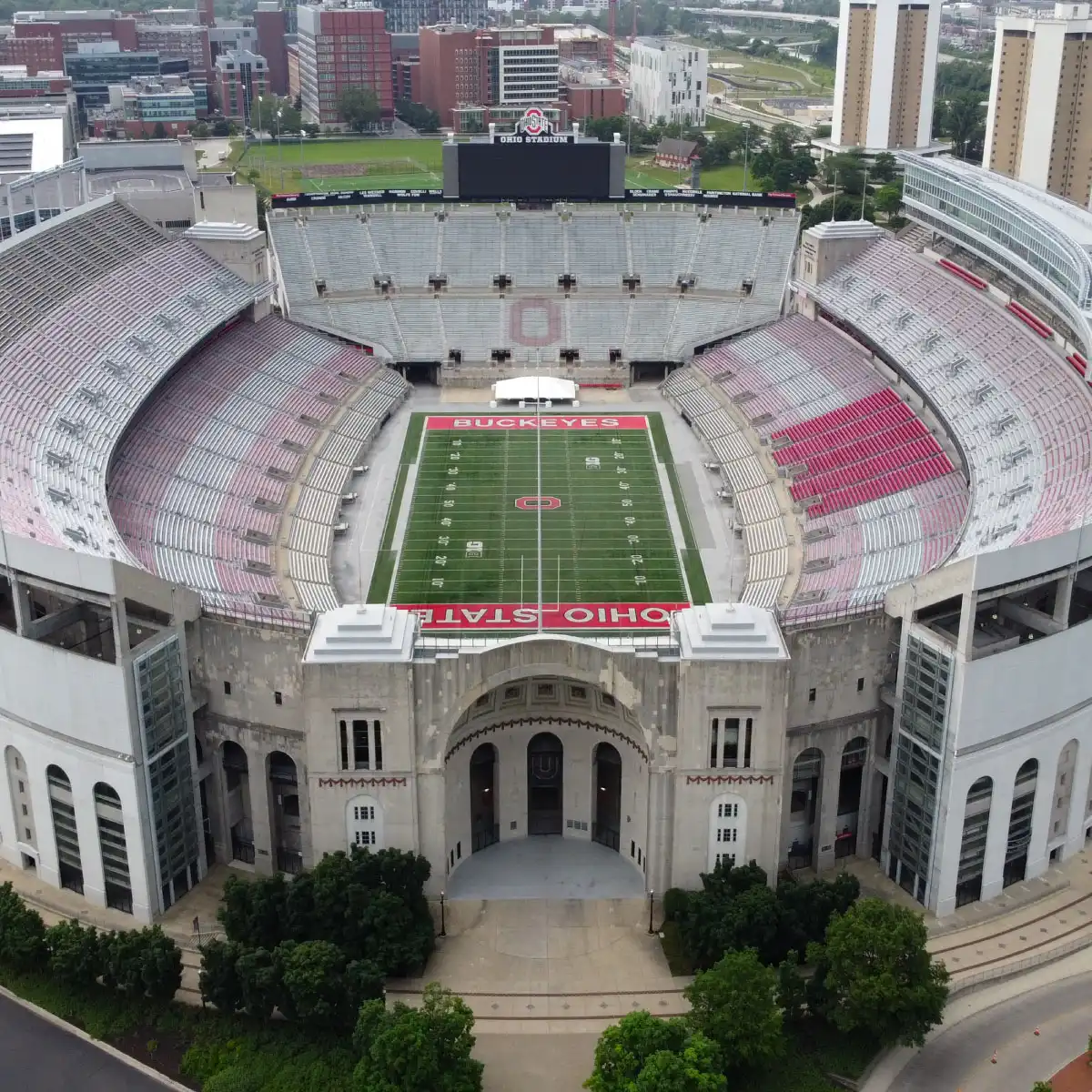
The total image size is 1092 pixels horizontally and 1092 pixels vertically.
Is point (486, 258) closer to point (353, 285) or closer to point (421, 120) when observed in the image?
point (353, 285)

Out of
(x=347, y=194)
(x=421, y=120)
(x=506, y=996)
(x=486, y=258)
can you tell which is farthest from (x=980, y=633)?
(x=421, y=120)

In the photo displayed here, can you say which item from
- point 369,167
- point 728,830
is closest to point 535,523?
point 728,830

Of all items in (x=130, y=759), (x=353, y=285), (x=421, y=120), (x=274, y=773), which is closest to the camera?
(x=130, y=759)

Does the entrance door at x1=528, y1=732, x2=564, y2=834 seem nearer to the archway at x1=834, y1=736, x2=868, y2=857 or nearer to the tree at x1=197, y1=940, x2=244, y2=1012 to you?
the archway at x1=834, y1=736, x2=868, y2=857

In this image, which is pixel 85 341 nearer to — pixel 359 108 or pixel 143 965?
pixel 143 965

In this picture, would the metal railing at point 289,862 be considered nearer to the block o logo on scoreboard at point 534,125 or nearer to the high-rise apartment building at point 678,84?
the block o logo on scoreboard at point 534,125

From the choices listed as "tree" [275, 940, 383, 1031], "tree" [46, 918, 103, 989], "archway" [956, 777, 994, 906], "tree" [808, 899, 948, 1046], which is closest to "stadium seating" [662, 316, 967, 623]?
"archway" [956, 777, 994, 906]

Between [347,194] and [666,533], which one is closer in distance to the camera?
[666,533]

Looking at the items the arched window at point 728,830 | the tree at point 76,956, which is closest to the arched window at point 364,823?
the tree at point 76,956
